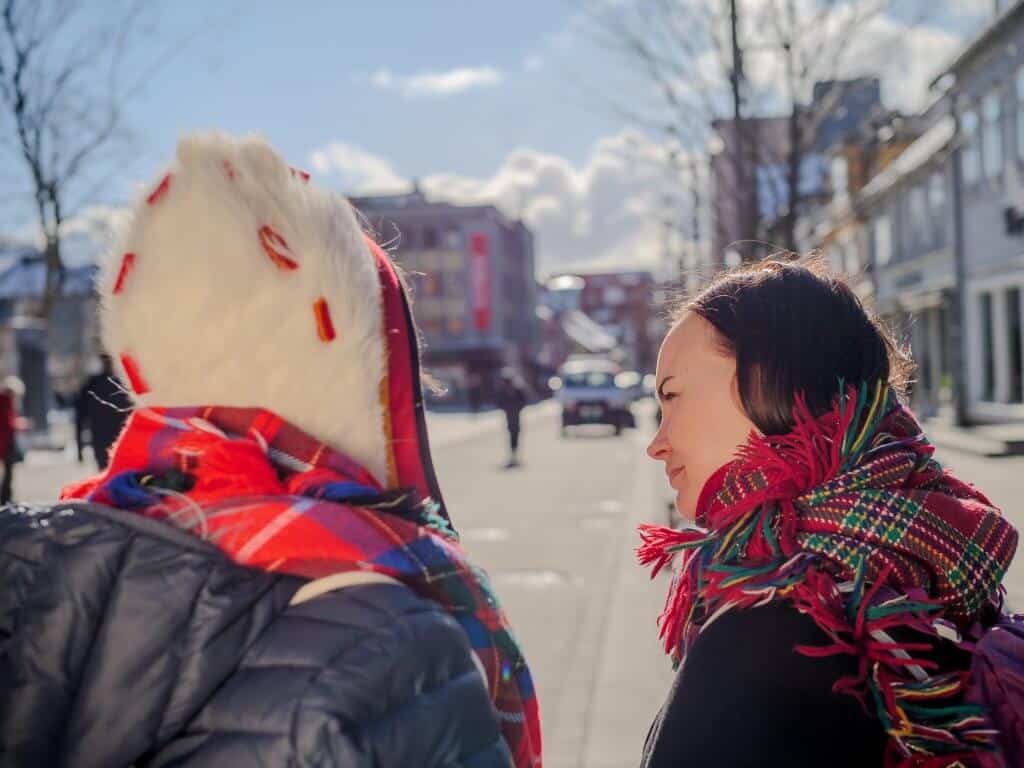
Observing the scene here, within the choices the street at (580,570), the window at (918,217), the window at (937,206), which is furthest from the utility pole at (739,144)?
the window at (918,217)

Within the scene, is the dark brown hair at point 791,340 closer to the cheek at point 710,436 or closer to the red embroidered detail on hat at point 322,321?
the cheek at point 710,436

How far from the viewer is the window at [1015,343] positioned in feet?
77.4

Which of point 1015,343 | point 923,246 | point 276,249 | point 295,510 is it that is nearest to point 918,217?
point 923,246

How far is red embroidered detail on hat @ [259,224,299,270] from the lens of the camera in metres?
1.32

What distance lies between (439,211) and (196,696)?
263ft

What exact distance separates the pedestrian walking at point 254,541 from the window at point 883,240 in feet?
113

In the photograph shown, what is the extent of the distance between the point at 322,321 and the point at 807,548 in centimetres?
64

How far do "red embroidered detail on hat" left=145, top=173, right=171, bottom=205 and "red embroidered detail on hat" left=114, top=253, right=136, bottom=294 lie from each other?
67 millimetres

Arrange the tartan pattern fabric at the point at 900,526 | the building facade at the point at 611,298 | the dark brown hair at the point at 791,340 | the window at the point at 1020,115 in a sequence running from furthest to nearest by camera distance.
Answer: the building facade at the point at 611,298, the window at the point at 1020,115, the dark brown hair at the point at 791,340, the tartan pattern fabric at the point at 900,526

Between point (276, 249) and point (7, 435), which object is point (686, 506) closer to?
point (276, 249)

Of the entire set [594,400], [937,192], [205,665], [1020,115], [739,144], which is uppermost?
[1020,115]

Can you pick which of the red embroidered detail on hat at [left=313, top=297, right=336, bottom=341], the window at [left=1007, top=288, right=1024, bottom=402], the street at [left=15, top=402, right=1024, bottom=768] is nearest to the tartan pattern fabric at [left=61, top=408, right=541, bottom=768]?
the red embroidered detail on hat at [left=313, top=297, right=336, bottom=341]

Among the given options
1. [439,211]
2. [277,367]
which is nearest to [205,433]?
[277,367]

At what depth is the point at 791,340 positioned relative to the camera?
5.16 ft
